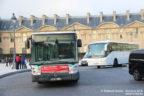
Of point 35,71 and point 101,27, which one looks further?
point 101,27

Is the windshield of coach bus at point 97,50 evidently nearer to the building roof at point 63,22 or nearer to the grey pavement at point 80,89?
the grey pavement at point 80,89

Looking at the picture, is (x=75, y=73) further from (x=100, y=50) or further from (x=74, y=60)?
(x=100, y=50)

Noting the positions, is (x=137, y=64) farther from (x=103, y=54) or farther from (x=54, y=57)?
(x=103, y=54)

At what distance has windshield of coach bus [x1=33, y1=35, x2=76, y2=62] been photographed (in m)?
12.2

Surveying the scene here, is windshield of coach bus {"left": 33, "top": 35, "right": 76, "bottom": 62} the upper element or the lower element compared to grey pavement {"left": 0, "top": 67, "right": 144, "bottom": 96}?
upper

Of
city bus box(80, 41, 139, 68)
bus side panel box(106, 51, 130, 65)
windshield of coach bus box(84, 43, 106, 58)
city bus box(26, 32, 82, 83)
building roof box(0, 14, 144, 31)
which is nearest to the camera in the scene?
city bus box(26, 32, 82, 83)

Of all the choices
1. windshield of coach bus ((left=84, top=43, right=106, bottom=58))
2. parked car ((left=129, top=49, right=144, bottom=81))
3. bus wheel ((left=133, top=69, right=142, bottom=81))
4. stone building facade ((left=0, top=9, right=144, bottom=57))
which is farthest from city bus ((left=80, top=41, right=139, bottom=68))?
stone building facade ((left=0, top=9, right=144, bottom=57))

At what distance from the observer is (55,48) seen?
12.3 m

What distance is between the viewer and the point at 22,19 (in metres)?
74.0

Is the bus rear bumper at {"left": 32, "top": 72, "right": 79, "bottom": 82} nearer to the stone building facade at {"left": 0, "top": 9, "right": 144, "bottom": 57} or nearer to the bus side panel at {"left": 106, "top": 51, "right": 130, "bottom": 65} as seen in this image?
the bus side panel at {"left": 106, "top": 51, "right": 130, "bottom": 65}

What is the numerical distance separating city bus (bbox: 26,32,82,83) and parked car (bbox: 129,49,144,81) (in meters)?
3.40

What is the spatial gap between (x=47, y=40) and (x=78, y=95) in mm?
→ 3781

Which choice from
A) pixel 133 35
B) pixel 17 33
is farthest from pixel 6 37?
pixel 133 35

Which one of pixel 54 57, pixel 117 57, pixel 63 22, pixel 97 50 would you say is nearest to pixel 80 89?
pixel 54 57
